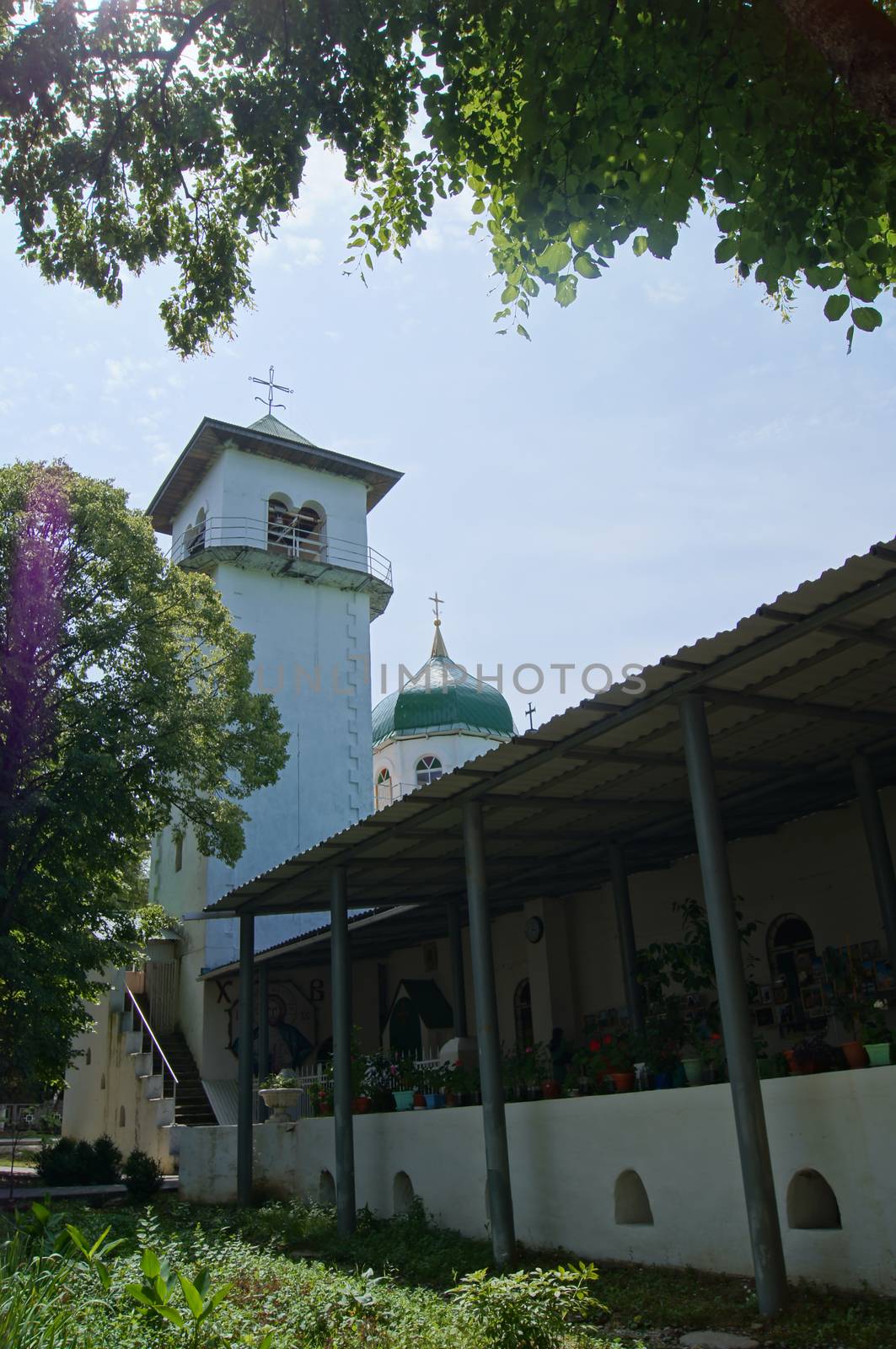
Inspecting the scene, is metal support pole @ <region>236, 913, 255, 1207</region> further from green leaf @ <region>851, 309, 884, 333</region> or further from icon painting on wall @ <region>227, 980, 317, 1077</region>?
green leaf @ <region>851, 309, 884, 333</region>

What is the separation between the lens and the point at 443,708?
3369 cm

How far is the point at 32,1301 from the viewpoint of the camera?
532 cm

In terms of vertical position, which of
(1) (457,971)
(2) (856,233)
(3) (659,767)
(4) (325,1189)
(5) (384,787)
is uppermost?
(5) (384,787)

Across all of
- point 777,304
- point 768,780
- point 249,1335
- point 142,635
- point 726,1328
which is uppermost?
point 142,635

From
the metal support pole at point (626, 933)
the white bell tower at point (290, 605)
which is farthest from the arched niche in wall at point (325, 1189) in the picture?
the white bell tower at point (290, 605)

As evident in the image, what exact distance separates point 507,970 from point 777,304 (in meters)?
14.2

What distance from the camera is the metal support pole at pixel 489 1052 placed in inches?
378

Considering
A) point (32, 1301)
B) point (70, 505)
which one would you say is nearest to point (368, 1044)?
point (70, 505)

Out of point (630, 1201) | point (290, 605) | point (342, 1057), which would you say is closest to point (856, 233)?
point (630, 1201)

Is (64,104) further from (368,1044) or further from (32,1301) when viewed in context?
(368,1044)

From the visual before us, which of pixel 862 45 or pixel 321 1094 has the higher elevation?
pixel 862 45

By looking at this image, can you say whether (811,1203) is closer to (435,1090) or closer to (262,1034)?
(435,1090)

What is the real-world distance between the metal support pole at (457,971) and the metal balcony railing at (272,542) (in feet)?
40.4

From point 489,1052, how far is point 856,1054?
335 cm
